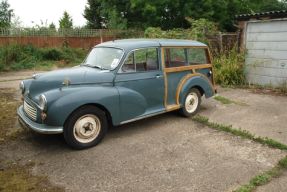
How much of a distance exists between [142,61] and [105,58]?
72 centimetres

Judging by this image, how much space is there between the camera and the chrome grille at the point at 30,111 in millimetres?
3699

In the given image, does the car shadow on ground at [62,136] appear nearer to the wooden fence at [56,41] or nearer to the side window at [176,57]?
the side window at [176,57]

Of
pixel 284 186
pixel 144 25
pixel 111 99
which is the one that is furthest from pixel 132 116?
pixel 144 25

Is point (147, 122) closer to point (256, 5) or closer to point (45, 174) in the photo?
point (45, 174)

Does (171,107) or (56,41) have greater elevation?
(56,41)

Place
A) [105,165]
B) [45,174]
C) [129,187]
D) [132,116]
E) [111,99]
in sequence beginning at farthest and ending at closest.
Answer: [132,116]
[111,99]
[105,165]
[45,174]
[129,187]

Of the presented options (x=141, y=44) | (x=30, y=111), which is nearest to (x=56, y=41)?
(x=141, y=44)

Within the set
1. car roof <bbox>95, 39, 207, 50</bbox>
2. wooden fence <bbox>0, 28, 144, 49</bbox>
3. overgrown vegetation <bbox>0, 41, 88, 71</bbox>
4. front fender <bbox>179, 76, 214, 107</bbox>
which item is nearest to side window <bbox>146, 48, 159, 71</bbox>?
car roof <bbox>95, 39, 207, 50</bbox>

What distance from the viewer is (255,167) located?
10.9ft

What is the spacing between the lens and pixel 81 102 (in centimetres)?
359

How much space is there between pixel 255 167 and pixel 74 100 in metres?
2.83

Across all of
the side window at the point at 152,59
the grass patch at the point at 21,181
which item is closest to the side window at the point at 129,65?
the side window at the point at 152,59

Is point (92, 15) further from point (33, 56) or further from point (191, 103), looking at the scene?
point (191, 103)

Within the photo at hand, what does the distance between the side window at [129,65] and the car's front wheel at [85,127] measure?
0.94 meters
